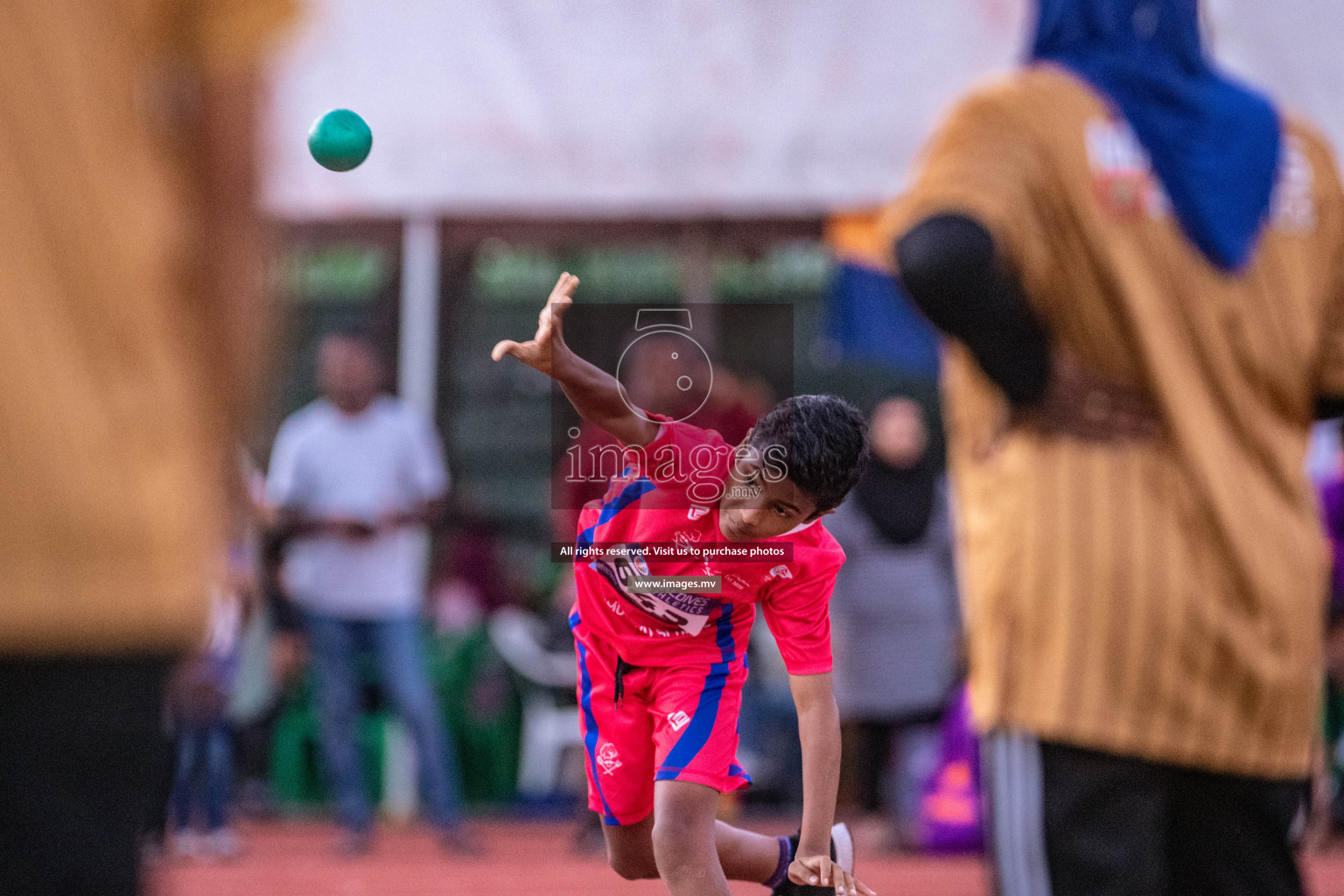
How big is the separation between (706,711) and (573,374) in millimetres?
224

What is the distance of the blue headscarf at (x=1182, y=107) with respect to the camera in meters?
2.07

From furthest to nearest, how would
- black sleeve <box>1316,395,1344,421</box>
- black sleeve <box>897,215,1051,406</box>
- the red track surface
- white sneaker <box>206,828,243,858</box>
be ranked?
white sneaker <box>206,828,243,858</box>
the red track surface
black sleeve <box>1316,395,1344,421</box>
black sleeve <box>897,215,1051,406</box>

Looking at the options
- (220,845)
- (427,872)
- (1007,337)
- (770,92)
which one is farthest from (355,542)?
(770,92)

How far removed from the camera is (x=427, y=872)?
6309mm

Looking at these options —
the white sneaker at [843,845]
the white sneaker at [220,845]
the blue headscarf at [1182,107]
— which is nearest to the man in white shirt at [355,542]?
the white sneaker at [220,845]

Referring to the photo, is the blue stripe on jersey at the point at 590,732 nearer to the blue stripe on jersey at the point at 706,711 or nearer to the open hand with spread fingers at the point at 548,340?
the blue stripe on jersey at the point at 706,711

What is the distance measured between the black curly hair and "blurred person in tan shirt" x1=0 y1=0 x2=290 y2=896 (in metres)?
0.46

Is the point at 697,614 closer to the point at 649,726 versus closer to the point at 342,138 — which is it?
the point at 649,726

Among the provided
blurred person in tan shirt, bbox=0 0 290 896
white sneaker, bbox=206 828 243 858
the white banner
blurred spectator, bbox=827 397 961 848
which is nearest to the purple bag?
the white banner

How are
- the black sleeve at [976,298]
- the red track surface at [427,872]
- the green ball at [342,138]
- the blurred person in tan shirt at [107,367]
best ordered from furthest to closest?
the red track surface at [427,872], the black sleeve at [976,298], the blurred person in tan shirt at [107,367], the green ball at [342,138]

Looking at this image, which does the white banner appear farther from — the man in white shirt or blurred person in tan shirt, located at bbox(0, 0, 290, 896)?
blurred person in tan shirt, located at bbox(0, 0, 290, 896)

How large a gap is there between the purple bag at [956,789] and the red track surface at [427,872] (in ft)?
0.34

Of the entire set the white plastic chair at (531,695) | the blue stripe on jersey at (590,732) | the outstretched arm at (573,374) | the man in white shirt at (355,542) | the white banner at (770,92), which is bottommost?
the white plastic chair at (531,695)

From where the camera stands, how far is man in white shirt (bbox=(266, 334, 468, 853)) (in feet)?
11.2
